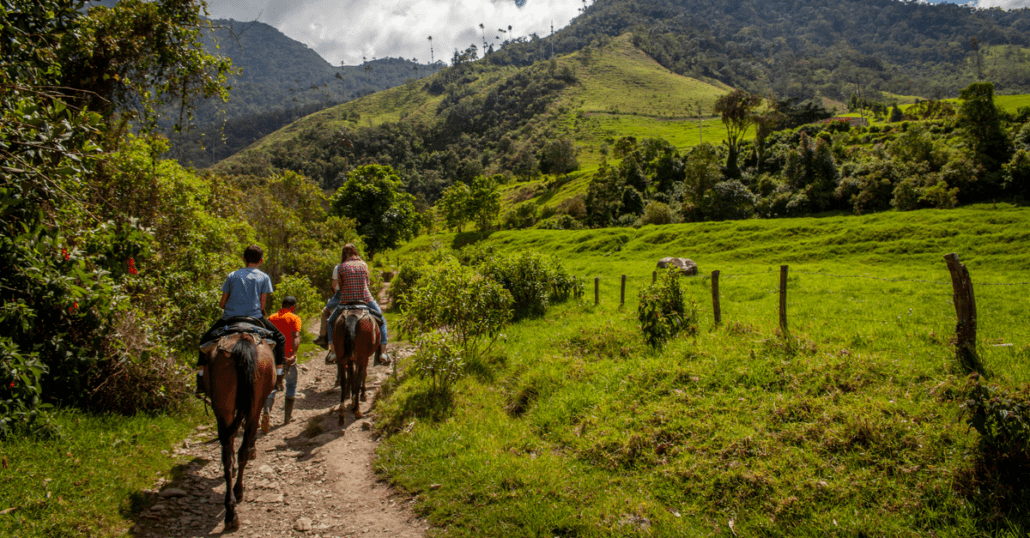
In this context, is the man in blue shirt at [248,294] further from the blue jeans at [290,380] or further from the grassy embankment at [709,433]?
the grassy embankment at [709,433]

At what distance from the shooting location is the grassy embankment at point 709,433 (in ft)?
16.9

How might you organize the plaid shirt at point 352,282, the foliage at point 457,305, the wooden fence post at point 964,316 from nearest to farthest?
the wooden fence post at point 964,316 < the plaid shirt at point 352,282 < the foliage at point 457,305

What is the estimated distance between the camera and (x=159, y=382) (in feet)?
26.4

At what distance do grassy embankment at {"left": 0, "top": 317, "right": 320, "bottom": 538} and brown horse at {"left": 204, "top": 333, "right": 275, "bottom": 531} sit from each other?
3.56 ft

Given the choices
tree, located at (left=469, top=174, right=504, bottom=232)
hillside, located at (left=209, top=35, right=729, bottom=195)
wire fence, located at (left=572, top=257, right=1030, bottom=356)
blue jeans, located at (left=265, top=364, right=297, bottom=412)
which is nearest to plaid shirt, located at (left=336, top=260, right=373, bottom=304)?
blue jeans, located at (left=265, top=364, right=297, bottom=412)

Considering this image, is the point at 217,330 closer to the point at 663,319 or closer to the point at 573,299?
the point at 663,319

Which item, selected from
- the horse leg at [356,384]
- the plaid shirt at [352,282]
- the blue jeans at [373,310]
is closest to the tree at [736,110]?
the blue jeans at [373,310]

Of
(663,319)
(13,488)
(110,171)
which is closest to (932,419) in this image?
(663,319)

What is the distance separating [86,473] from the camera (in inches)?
224

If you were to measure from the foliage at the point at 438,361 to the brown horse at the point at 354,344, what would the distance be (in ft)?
3.37

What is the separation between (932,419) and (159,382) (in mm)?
12218

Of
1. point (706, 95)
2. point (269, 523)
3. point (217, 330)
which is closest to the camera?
point (269, 523)

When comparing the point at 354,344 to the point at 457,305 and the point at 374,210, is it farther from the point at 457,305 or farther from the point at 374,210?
the point at 374,210

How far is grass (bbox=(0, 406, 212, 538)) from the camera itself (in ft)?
15.8
